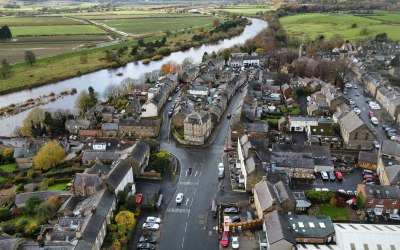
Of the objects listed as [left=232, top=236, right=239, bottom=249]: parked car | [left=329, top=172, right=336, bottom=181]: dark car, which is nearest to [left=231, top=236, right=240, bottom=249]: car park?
[left=232, top=236, right=239, bottom=249]: parked car

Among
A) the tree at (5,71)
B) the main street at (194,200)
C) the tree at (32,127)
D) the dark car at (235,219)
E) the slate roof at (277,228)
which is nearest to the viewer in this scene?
the slate roof at (277,228)

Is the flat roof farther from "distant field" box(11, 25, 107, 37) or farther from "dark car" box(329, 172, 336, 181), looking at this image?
"distant field" box(11, 25, 107, 37)

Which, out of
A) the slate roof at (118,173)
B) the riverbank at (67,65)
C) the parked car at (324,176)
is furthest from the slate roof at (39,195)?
the riverbank at (67,65)

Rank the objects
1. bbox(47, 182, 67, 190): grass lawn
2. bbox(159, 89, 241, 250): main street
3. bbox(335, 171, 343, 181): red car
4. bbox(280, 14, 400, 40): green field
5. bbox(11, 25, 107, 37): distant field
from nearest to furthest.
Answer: bbox(159, 89, 241, 250): main street
bbox(335, 171, 343, 181): red car
bbox(47, 182, 67, 190): grass lawn
bbox(280, 14, 400, 40): green field
bbox(11, 25, 107, 37): distant field

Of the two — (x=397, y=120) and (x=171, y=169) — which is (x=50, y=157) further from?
(x=397, y=120)

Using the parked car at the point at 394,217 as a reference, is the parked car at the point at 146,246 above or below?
below

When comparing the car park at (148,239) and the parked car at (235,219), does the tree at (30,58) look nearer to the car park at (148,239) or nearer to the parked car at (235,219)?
the car park at (148,239)

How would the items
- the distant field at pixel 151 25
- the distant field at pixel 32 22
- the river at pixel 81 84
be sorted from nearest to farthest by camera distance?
the river at pixel 81 84 → the distant field at pixel 151 25 → the distant field at pixel 32 22
